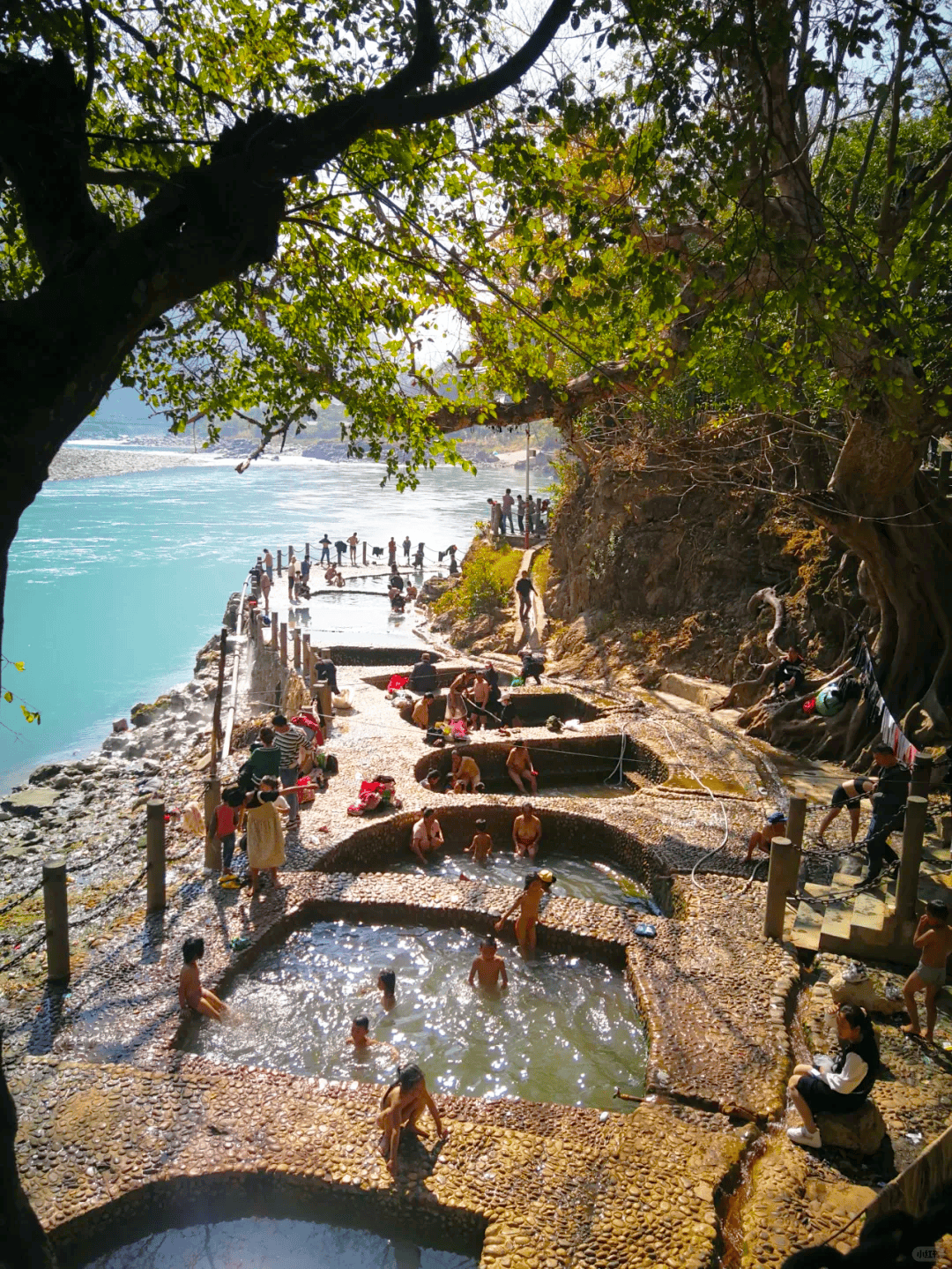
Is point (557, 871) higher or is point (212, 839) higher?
point (212, 839)

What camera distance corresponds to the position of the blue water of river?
28.3 m

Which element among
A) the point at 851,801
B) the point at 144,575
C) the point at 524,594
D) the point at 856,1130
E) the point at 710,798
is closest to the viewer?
the point at 856,1130

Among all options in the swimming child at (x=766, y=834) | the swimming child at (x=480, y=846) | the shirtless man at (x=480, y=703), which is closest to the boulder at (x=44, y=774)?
the shirtless man at (x=480, y=703)

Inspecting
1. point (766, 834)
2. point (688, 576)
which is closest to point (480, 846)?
point (766, 834)

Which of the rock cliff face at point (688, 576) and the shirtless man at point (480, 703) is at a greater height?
the rock cliff face at point (688, 576)

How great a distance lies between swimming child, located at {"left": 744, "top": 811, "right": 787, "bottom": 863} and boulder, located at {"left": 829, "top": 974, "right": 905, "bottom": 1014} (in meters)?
2.49

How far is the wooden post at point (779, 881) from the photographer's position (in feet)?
24.6

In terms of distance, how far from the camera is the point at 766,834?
9273mm

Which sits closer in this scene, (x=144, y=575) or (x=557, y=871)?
(x=557, y=871)

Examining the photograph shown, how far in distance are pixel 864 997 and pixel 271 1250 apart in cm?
476

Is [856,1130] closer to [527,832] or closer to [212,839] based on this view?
[527,832]

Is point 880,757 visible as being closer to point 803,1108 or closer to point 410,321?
point 803,1108

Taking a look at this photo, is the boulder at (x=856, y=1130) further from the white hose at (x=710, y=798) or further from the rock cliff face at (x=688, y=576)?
the rock cliff face at (x=688, y=576)

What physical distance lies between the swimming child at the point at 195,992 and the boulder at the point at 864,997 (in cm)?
510
